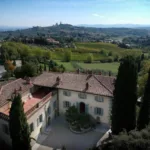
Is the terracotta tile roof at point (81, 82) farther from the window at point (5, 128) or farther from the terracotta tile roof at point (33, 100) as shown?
the window at point (5, 128)

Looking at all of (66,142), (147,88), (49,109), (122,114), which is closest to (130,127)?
(122,114)

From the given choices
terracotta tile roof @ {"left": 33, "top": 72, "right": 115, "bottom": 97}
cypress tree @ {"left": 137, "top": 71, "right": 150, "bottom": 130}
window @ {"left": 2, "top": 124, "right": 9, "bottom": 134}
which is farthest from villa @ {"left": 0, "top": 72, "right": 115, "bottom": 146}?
cypress tree @ {"left": 137, "top": 71, "right": 150, "bottom": 130}

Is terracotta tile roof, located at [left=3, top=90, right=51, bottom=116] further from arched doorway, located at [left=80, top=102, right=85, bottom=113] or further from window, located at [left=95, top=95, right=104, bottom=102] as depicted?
window, located at [left=95, top=95, right=104, bottom=102]

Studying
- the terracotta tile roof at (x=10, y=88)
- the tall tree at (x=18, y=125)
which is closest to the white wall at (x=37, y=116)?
the tall tree at (x=18, y=125)

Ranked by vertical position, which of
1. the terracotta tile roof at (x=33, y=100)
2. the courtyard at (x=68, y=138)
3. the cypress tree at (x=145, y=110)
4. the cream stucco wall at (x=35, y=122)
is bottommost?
the courtyard at (x=68, y=138)

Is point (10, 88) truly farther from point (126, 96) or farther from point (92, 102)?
point (126, 96)

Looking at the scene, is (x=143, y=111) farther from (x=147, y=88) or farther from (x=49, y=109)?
(x=49, y=109)
